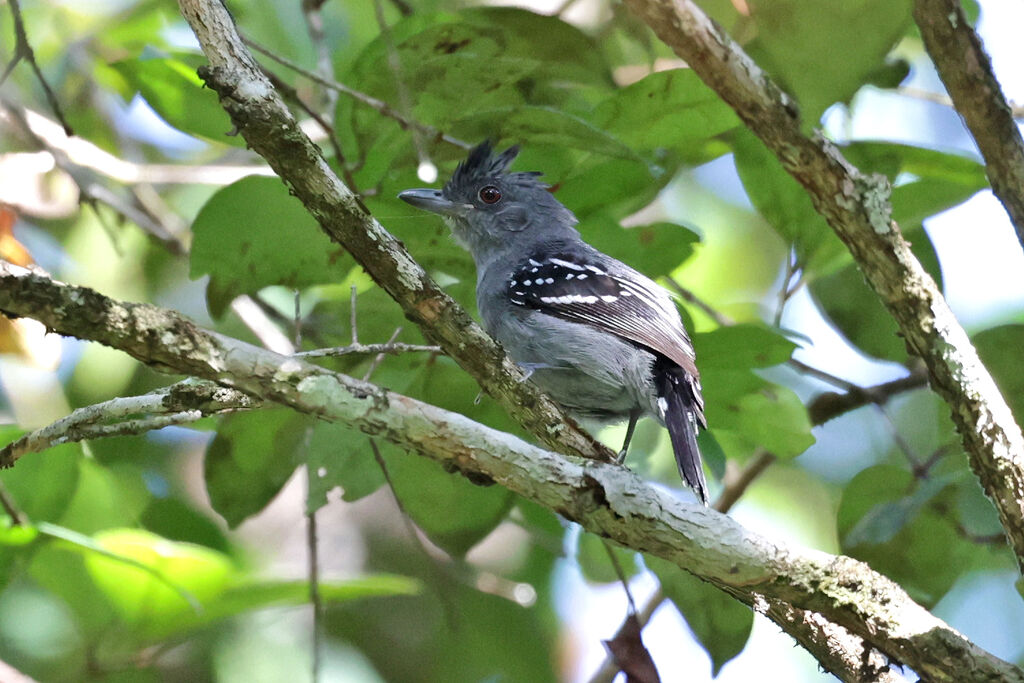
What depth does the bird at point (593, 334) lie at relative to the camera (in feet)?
12.1

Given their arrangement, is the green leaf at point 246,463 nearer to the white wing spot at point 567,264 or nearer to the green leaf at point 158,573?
the green leaf at point 158,573

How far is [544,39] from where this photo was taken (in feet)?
12.0

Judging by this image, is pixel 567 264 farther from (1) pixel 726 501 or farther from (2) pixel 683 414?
(1) pixel 726 501

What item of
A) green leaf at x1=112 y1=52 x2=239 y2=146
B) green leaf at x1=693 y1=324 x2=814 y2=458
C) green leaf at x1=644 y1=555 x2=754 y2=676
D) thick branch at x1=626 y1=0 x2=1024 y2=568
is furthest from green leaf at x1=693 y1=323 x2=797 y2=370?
green leaf at x1=112 y1=52 x2=239 y2=146

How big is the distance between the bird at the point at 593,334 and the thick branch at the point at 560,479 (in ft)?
3.13

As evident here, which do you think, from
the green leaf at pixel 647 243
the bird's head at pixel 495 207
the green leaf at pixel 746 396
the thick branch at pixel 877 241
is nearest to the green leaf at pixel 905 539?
the green leaf at pixel 746 396

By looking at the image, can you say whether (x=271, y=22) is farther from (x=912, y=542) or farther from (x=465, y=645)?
(x=912, y=542)

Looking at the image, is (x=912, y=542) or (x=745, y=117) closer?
(x=745, y=117)

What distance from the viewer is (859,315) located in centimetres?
403

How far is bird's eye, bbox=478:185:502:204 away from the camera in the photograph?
486 centimetres

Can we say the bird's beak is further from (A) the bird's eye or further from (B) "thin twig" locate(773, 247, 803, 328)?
(B) "thin twig" locate(773, 247, 803, 328)

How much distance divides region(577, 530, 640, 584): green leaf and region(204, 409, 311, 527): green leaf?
148 cm

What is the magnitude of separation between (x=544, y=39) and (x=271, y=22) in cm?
207

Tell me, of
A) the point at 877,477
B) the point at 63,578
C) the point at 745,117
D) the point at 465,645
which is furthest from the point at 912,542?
the point at 63,578
